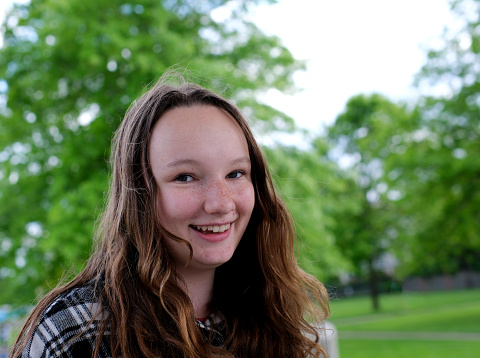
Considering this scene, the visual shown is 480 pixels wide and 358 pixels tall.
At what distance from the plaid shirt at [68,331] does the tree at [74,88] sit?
646 cm

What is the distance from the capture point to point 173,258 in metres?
1.56

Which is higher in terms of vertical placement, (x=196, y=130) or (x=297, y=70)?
(x=297, y=70)

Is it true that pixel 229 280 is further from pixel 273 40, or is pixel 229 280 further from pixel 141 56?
pixel 273 40

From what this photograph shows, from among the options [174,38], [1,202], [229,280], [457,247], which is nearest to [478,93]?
[457,247]

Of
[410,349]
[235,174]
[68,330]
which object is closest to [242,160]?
[235,174]

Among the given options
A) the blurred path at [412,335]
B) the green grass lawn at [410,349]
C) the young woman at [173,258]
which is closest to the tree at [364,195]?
the blurred path at [412,335]

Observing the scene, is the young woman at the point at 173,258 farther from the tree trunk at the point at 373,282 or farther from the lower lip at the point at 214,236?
the tree trunk at the point at 373,282

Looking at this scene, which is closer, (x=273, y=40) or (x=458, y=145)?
(x=273, y=40)

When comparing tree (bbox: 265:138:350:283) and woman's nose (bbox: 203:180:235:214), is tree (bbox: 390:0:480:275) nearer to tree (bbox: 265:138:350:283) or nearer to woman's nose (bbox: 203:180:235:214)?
tree (bbox: 265:138:350:283)

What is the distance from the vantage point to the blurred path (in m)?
14.3

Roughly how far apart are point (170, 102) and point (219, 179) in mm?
293

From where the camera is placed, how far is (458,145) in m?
14.9

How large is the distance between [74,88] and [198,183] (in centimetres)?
852

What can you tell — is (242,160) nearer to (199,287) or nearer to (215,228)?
(215,228)
